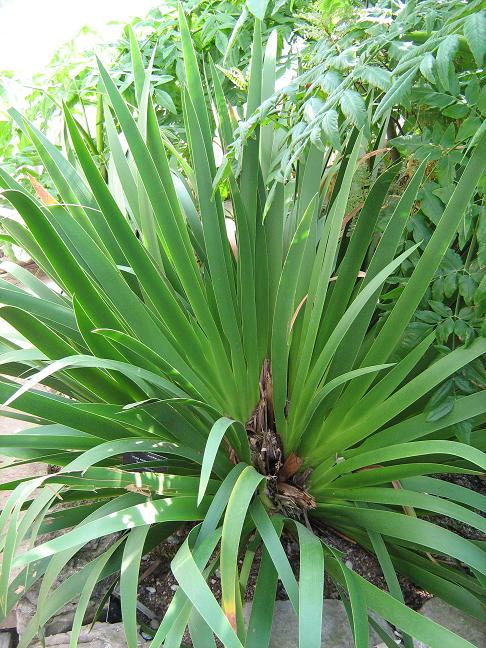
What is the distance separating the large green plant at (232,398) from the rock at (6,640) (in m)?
0.16

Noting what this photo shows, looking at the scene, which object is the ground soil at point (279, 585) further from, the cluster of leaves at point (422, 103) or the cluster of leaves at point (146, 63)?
the cluster of leaves at point (146, 63)

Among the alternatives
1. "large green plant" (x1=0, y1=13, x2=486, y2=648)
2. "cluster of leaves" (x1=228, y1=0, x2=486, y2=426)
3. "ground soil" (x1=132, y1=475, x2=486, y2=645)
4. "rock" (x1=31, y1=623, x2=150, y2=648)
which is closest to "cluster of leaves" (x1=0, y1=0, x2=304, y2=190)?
"large green plant" (x1=0, y1=13, x2=486, y2=648)

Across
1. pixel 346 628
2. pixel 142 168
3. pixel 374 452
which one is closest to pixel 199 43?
pixel 142 168

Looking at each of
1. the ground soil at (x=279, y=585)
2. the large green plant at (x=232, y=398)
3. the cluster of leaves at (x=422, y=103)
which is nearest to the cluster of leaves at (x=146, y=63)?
the large green plant at (x=232, y=398)

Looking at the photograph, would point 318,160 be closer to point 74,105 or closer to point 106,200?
point 106,200

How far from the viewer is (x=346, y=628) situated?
1045 millimetres

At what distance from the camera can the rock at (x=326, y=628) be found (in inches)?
40.1

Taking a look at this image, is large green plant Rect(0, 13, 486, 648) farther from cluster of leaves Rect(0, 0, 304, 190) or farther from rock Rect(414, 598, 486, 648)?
cluster of leaves Rect(0, 0, 304, 190)

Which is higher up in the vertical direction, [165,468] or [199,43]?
[199,43]

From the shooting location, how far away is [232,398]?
1150 millimetres

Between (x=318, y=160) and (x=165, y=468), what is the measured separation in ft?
1.98

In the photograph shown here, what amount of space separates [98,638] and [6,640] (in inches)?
7.5

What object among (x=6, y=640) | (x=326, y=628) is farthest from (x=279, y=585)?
(x=6, y=640)

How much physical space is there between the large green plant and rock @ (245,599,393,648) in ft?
0.24
